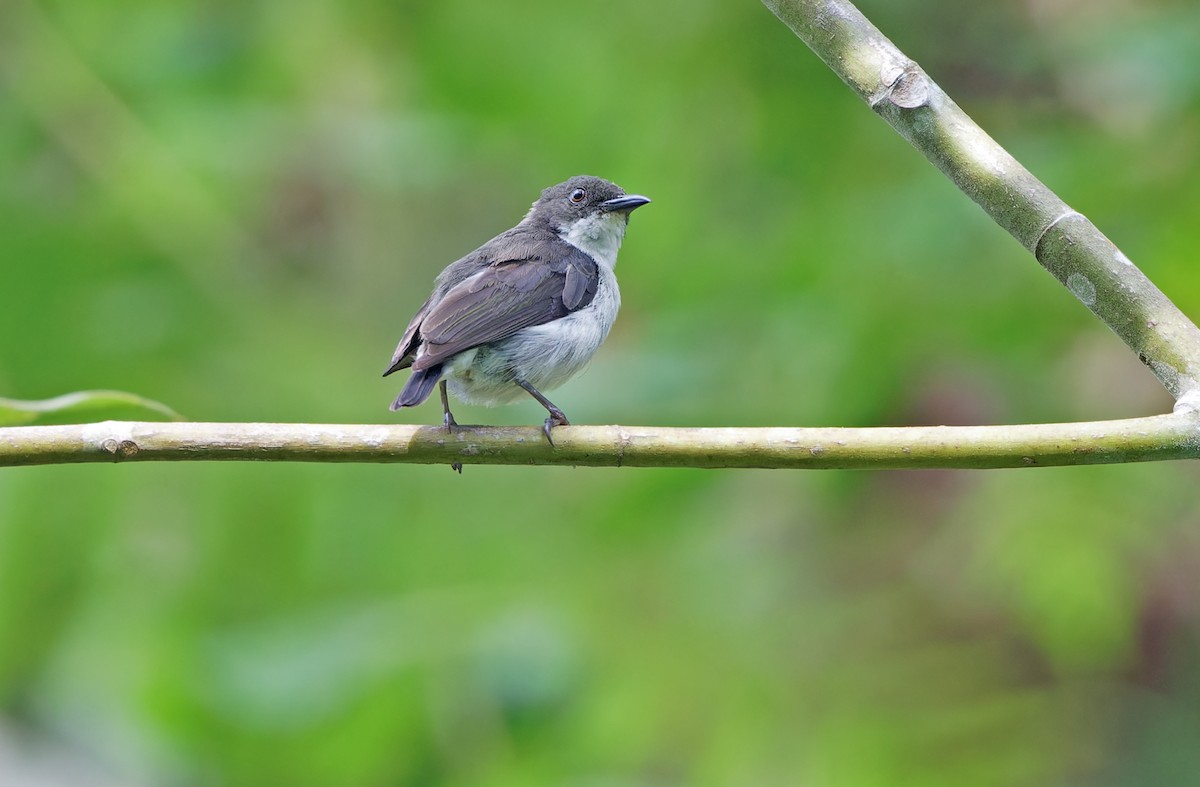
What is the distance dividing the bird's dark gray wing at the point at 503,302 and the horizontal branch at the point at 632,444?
0.90 meters

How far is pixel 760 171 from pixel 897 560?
1827 mm

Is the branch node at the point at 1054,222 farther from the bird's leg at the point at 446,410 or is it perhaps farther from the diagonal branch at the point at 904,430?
the bird's leg at the point at 446,410

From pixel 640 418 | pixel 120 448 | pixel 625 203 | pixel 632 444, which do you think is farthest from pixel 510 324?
pixel 120 448

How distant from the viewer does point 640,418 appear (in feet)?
17.5

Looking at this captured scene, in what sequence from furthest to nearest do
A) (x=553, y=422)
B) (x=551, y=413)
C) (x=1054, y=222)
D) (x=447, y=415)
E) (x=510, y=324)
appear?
(x=510, y=324), (x=551, y=413), (x=447, y=415), (x=553, y=422), (x=1054, y=222)

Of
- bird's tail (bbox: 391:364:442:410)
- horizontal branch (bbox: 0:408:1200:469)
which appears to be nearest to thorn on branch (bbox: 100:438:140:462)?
horizontal branch (bbox: 0:408:1200:469)

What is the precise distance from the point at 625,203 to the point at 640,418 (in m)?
0.99

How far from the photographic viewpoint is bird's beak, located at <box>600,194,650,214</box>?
5.60 meters

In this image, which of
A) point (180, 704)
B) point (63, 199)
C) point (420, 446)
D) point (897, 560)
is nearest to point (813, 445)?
point (420, 446)

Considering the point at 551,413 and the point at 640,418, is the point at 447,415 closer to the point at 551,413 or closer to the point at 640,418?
the point at 551,413

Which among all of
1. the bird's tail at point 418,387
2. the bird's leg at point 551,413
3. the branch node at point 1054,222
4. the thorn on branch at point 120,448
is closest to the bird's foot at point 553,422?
the bird's leg at point 551,413

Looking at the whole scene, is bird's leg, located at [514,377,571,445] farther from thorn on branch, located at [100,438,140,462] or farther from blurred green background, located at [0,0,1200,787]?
thorn on branch, located at [100,438,140,462]

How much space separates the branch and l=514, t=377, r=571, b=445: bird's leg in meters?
1.15

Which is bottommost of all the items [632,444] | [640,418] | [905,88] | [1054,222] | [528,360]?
[632,444]
